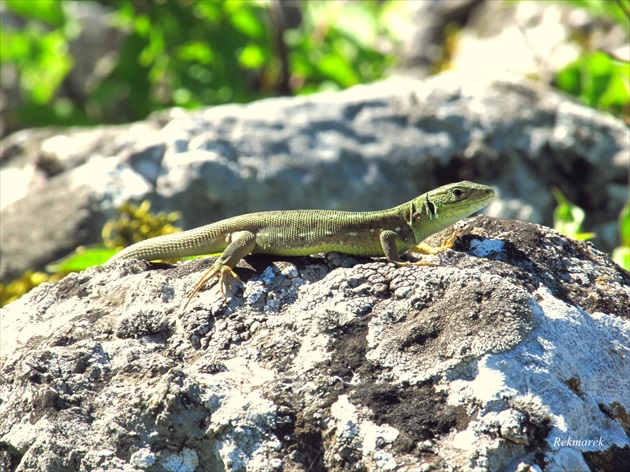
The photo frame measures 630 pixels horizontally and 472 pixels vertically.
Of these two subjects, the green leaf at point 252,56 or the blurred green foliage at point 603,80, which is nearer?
the blurred green foliage at point 603,80

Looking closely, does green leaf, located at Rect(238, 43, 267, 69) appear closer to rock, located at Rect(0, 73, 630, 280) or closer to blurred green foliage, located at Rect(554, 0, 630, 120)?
rock, located at Rect(0, 73, 630, 280)

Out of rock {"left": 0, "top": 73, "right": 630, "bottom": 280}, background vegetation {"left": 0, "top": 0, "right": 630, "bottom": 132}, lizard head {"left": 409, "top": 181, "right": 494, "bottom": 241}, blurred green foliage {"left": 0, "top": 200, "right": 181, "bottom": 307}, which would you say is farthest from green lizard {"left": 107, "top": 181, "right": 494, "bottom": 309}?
background vegetation {"left": 0, "top": 0, "right": 630, "bottom": 132}

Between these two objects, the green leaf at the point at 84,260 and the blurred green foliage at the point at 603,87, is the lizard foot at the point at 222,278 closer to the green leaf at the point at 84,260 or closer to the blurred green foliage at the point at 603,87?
the green leaf at the point at 84,260

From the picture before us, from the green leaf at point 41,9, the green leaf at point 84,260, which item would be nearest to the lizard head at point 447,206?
the green leaf at point 84,260

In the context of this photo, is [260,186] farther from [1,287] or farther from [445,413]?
[445,413]

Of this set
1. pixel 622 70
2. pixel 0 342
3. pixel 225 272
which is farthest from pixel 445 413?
pixel 622 70

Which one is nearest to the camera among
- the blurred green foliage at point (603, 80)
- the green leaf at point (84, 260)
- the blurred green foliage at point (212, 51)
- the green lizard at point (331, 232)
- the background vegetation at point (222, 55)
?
the green lizard at point (331, 232)

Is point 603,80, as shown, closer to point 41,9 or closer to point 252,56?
point 252,56
